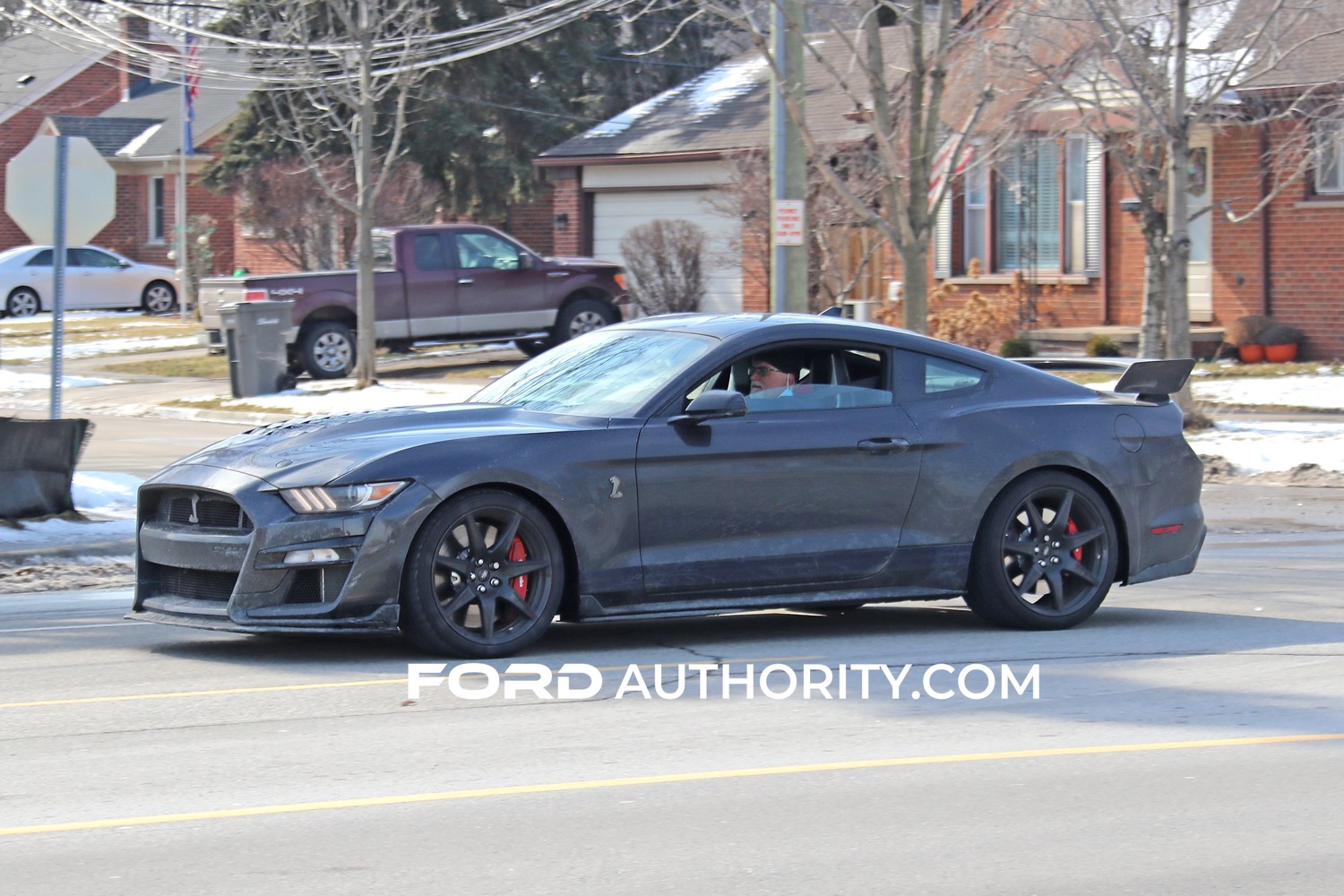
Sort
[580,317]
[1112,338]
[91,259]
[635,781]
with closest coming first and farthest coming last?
1. [635,781]
2. [1112,338]
3. [580,317]
4. [91,259]

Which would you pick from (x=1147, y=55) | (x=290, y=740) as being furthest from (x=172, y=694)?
(x=1147, y=55)

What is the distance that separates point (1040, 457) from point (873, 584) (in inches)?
40.9

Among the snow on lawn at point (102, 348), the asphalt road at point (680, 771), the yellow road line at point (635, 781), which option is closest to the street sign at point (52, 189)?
the asphalt road at point (680, 771)

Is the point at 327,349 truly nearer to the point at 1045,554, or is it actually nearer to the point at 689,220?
the point at 689,220

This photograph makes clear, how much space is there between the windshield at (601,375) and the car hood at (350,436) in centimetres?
15

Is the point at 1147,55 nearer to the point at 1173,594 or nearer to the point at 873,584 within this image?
the point at 1173,594

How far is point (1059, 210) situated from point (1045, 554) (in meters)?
18.8

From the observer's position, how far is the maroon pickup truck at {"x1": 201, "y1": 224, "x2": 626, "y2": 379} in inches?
989

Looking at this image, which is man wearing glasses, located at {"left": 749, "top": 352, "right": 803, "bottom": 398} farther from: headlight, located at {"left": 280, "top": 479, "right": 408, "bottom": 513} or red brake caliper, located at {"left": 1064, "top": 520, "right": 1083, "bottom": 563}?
headlight, located at {"left": 280, "top": 479, "right": 408, "bottom": 513}

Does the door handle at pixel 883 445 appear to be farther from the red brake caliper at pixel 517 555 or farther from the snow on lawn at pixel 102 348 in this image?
the snow on lawn at pixel 102 348

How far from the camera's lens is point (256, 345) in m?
23.6

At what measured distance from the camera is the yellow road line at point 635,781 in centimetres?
513

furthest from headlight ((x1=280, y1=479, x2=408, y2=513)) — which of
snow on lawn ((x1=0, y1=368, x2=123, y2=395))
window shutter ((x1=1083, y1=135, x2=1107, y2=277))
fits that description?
snow on lawn ((x1=0, y1=368, x2=123, y2=395))

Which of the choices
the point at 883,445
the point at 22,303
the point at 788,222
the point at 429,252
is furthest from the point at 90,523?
the point at 22,303
